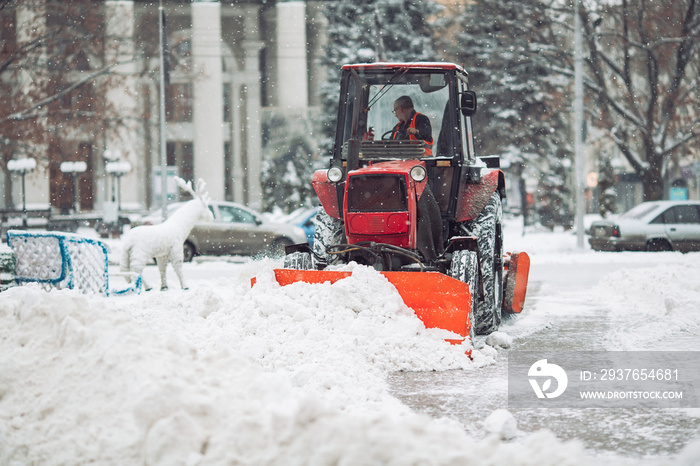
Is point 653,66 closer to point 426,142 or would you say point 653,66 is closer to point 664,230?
point 664,230

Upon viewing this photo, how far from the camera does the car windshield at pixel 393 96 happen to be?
8.86 m

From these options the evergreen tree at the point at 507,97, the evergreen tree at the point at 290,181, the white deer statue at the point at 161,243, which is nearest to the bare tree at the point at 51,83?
the white deer statue at the point at 161,243

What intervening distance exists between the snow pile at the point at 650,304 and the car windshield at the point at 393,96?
115 inches

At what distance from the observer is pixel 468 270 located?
7.83 metres

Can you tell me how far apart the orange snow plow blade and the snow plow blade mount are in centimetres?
274

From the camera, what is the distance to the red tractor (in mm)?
7801

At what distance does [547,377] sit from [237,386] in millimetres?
2931

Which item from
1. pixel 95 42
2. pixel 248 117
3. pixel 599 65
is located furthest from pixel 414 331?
pixel 248 117

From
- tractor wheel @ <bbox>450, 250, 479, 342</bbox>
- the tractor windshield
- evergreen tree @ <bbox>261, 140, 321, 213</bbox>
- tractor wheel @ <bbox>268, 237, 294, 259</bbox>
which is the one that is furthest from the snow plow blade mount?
evergreen tree @ <bbox>261, 140, 321, 213</bbox>

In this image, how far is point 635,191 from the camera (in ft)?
214

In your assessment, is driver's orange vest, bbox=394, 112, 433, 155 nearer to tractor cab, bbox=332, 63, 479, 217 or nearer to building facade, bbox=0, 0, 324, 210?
tractor cab, bbox=332, 63, 479, 217

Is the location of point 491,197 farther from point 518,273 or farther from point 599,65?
point 599,65

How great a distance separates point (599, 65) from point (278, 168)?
812 inches

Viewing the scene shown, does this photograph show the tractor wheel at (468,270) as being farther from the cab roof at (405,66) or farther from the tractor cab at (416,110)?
the cab roof at (405,66)
